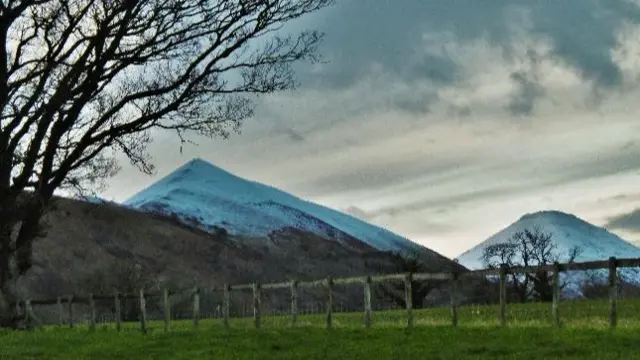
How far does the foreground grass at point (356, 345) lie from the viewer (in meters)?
15.8

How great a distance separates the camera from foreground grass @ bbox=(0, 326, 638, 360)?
15789 mm

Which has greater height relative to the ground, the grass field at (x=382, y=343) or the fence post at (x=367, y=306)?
the fence post at (x=367, y=306)

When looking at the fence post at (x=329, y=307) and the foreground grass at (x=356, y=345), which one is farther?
the fence post at (x=329, y=307)

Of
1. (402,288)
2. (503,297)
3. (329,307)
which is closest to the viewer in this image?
(503,297)

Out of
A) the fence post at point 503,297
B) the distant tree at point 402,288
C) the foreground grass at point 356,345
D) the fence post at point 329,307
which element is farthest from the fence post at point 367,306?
the distant tree at point 402,288

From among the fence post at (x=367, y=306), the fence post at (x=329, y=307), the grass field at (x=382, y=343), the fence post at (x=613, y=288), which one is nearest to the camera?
the grass field at (x=382, y=343)

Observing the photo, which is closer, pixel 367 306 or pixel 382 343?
pixel 382 343

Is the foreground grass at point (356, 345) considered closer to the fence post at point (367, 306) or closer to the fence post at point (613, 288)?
the fence post at point (613, 288)

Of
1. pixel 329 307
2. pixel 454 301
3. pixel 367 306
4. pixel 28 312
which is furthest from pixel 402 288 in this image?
pixel 454 301

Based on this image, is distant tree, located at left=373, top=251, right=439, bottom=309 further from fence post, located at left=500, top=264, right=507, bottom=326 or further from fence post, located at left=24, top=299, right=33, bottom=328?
fence post, located at left=500, top=264, right=507, bottom=326

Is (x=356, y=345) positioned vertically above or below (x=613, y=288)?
below

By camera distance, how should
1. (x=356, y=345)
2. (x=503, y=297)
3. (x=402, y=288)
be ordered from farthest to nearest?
1. (x=402, y=288)
2. (x=503, y=297)
3. (x=356, y=345)

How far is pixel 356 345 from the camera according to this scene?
1838cm

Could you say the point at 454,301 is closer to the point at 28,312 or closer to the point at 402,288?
the point at 28,312
